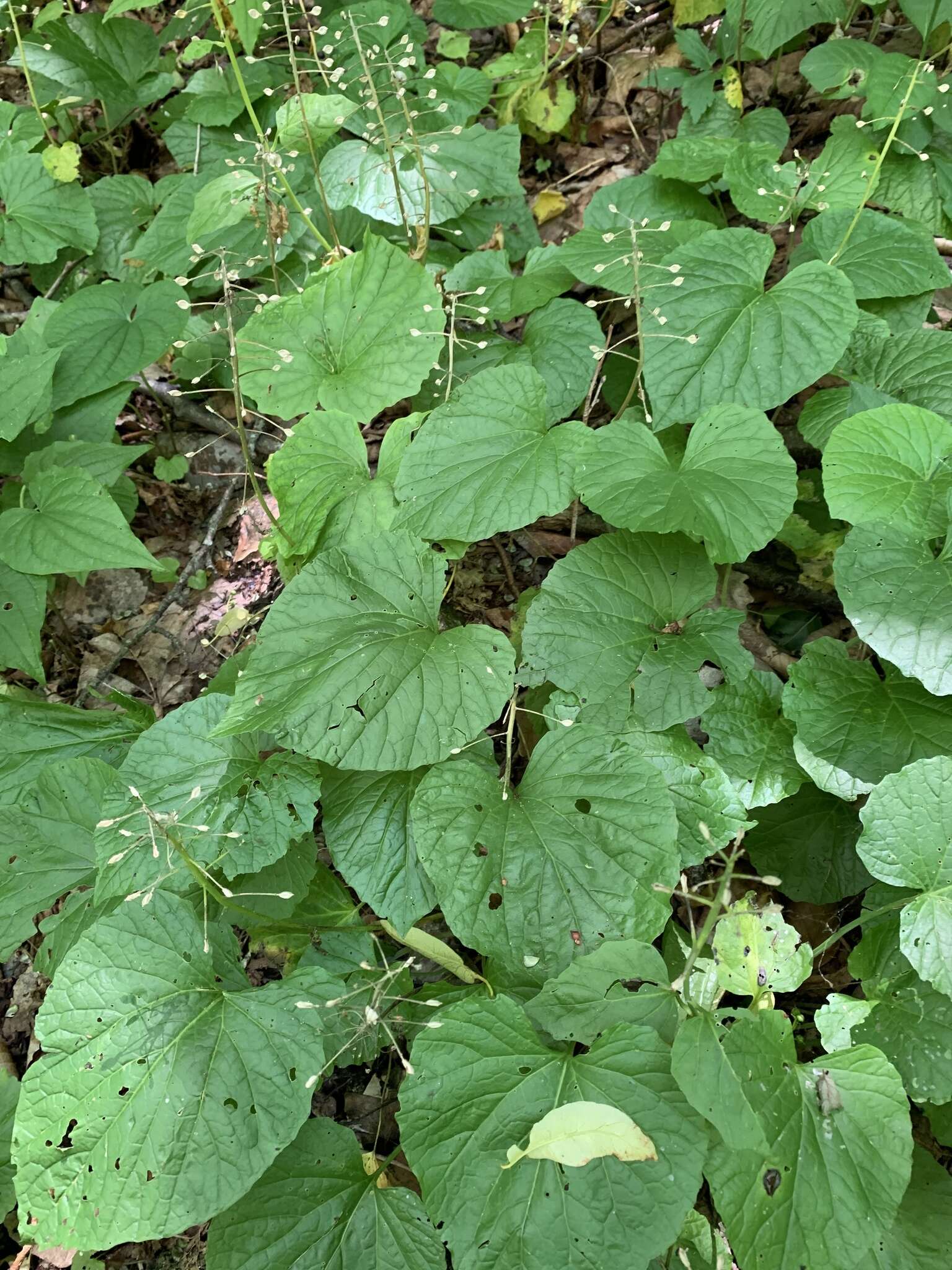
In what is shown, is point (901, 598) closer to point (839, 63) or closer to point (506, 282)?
point (506, 282)

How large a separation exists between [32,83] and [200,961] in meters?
3.35

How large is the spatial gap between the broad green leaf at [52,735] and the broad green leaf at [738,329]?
155 cm

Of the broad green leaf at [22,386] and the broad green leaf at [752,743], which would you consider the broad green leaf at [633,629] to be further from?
the broad green leaf at [22,386]

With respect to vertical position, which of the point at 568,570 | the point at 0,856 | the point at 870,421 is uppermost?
the point at 870,421

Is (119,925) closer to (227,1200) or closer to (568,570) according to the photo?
(227,1200)

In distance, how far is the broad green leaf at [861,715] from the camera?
1.66 meters

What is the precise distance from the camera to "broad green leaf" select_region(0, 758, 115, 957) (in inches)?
73.7

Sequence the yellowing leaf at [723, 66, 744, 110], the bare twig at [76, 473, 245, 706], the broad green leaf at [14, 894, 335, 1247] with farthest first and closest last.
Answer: the yellowing leaf at [723, 66, 744, 110] < the bare twig at [76, 473, 245, 706] < the broad green leaf at [14, 894, 335, 1247]

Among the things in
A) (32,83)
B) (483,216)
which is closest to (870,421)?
(483,216)

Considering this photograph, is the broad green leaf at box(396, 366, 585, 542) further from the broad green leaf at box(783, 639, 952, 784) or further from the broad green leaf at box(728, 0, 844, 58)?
the broad green leaf at box(728, 0, 844, 58)

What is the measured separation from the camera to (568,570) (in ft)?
5.97

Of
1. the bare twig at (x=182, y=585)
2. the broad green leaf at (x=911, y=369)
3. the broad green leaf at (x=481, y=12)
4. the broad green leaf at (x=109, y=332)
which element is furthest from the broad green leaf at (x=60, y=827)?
the broad green leaf at (x=481, y=12)

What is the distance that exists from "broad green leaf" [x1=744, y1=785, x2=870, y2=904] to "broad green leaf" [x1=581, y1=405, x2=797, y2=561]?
620mm

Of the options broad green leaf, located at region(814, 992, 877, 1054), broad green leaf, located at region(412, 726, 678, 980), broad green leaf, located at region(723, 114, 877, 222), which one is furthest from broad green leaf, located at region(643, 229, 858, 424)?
broad green leaf, located at region(814, 992, 877, 1054)
